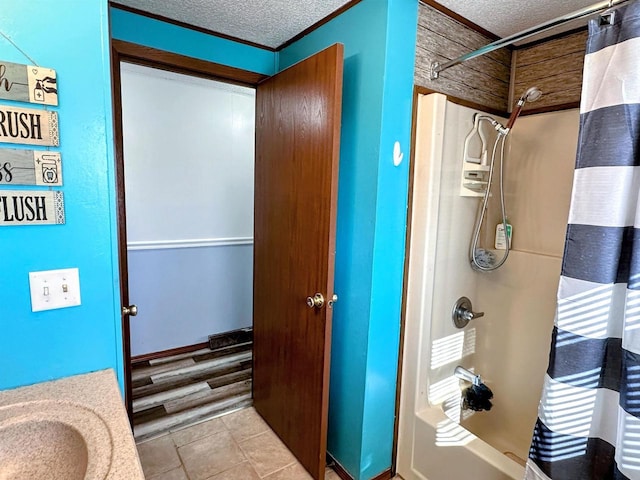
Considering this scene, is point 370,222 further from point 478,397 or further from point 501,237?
point 478,397

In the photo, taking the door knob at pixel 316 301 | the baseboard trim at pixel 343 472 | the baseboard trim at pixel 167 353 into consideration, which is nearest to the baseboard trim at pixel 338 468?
the baseboard trim at pixel 343 472

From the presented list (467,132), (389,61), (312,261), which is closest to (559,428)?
(312,261)

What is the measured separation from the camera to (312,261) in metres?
1.60

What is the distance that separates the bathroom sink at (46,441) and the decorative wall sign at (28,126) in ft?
2.29

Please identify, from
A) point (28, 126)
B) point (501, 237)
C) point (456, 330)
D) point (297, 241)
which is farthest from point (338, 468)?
point (28, 126)

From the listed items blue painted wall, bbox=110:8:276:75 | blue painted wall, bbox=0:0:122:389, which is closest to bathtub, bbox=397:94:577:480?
blue painted wall, bbox=110:8:276:75

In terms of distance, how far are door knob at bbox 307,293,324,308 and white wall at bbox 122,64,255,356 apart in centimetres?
172

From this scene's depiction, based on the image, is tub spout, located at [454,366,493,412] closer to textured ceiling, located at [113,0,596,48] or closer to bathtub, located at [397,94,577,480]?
bathtub, located at [397,94,577,480]

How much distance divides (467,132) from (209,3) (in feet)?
4.35

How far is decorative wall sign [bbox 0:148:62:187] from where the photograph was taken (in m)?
0.93

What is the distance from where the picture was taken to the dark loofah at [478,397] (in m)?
1.80

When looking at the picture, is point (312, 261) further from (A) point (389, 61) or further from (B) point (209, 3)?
(B) point (209, 3)

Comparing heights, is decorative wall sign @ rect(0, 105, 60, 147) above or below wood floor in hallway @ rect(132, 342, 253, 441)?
above

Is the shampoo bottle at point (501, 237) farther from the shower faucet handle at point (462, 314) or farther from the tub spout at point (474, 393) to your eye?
the tub spout at point (474, 393)
